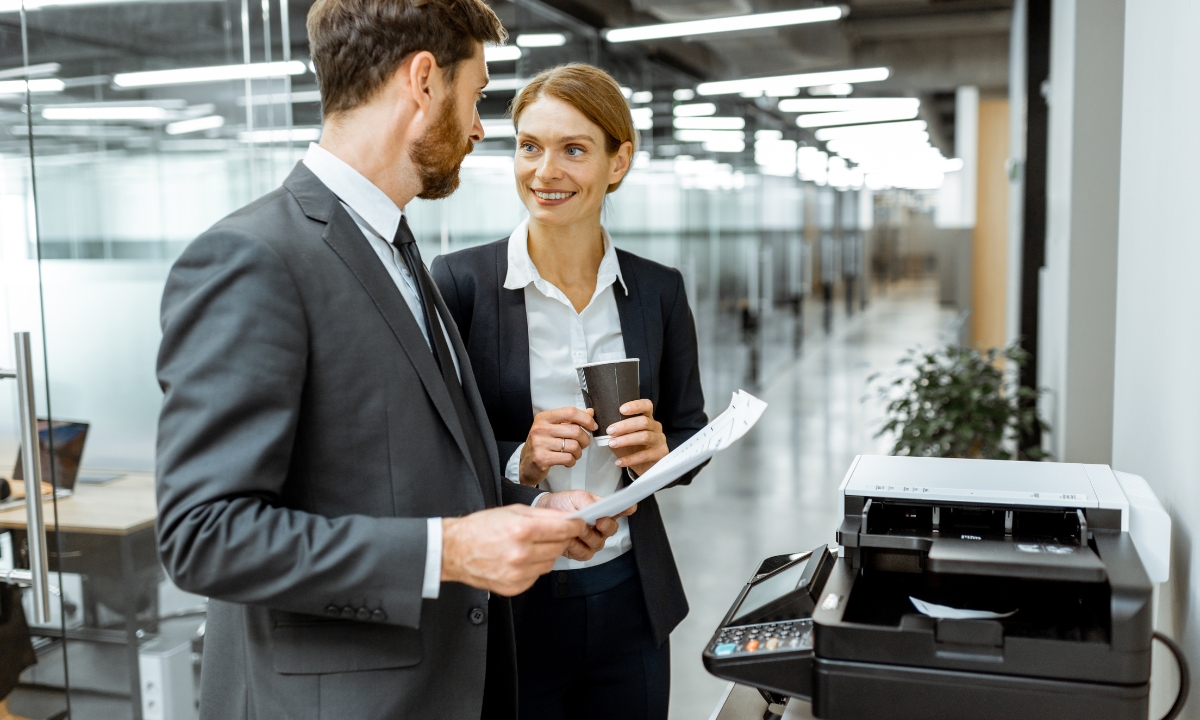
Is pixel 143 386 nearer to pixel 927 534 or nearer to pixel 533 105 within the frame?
pixel 533 105

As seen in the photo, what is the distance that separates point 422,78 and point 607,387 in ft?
1.76

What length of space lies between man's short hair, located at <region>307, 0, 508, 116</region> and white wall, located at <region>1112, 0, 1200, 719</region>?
1048 millimetres

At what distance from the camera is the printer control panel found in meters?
1.18

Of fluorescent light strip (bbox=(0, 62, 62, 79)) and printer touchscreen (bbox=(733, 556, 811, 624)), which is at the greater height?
fluorescent light strip (bbox=(0, 62, 62, 79))

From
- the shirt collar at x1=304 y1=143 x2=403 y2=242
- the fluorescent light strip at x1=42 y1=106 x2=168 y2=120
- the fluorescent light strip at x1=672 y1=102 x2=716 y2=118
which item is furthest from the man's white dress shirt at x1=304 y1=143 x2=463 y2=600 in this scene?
the fluorescent light strip at x1=672 y1=102 x2=716 y2=118

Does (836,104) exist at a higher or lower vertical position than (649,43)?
higher

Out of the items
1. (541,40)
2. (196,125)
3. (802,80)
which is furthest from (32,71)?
(802,80)

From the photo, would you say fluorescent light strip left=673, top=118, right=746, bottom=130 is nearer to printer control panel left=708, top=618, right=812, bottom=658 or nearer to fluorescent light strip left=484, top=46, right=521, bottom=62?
fluorescent light strip left=484, top=46, right=521, bottom=62

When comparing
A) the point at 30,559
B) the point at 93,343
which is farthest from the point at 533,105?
the point at 93,343

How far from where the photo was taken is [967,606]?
4.21 ft

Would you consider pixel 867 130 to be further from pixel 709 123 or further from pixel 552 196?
pixel 552 196

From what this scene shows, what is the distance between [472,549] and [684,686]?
2.59m

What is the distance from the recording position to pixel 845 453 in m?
7.03

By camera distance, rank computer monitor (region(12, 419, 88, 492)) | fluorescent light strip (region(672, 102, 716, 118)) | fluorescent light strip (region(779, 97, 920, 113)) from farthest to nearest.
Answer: fluorescent light strip (region(779, 97, 920, 113)), fluorescent light strip (region(672, 102, 716, 118)), computer monitor (region(12, 419, 88, 492))
